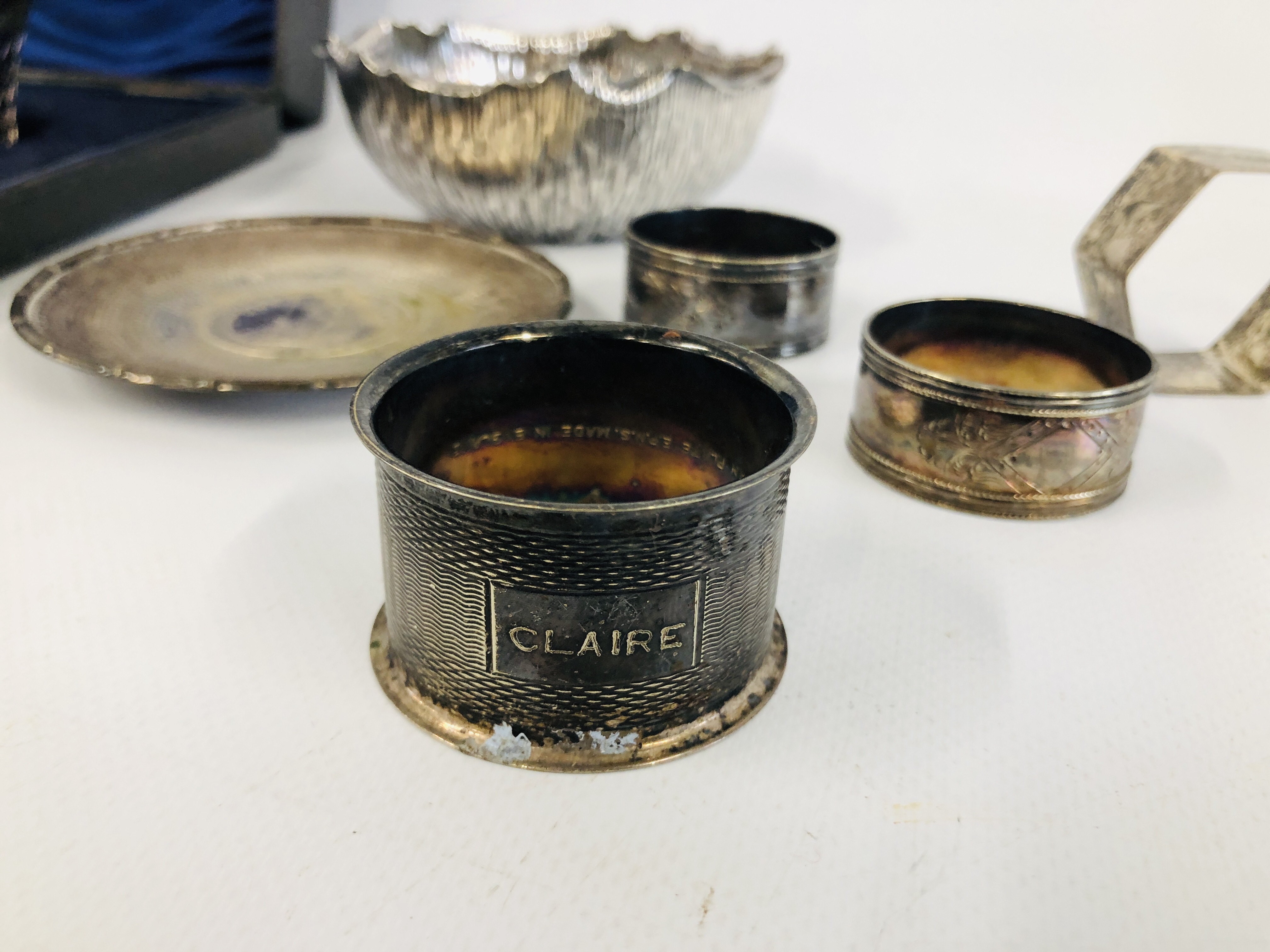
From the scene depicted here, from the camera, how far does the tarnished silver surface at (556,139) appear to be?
1.35 metres

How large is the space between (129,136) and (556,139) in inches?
26.5

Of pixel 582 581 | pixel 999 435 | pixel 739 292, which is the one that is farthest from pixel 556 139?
pixel 582 581

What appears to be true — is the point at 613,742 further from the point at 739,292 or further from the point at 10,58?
the point at 10,58

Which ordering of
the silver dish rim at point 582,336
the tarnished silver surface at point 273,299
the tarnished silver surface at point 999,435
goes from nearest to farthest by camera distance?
the silver dish rim at point 582,336 → the tarnished silver surface at point 999,435 → the tarnished silver surface at point 273,299

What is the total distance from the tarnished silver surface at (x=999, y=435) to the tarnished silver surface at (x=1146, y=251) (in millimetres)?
210

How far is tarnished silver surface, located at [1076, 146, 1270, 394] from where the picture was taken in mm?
1211

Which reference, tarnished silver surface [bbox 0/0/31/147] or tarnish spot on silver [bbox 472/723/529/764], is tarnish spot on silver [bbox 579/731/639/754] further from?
tarnished silver surface [bbox 0/0/31/147]

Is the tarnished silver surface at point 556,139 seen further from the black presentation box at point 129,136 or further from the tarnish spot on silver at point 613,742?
the tarnish spot on silver at point 613,742

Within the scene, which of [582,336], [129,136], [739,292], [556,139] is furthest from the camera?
[129,136]

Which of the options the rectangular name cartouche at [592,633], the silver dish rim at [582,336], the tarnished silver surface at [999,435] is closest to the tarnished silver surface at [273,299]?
the silver dish rim at [582,336]

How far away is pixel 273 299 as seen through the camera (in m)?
1.27

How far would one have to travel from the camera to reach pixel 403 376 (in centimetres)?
75

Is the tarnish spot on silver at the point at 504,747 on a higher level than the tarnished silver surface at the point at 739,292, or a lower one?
lower

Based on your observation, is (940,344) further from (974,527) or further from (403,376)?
(403,376)
